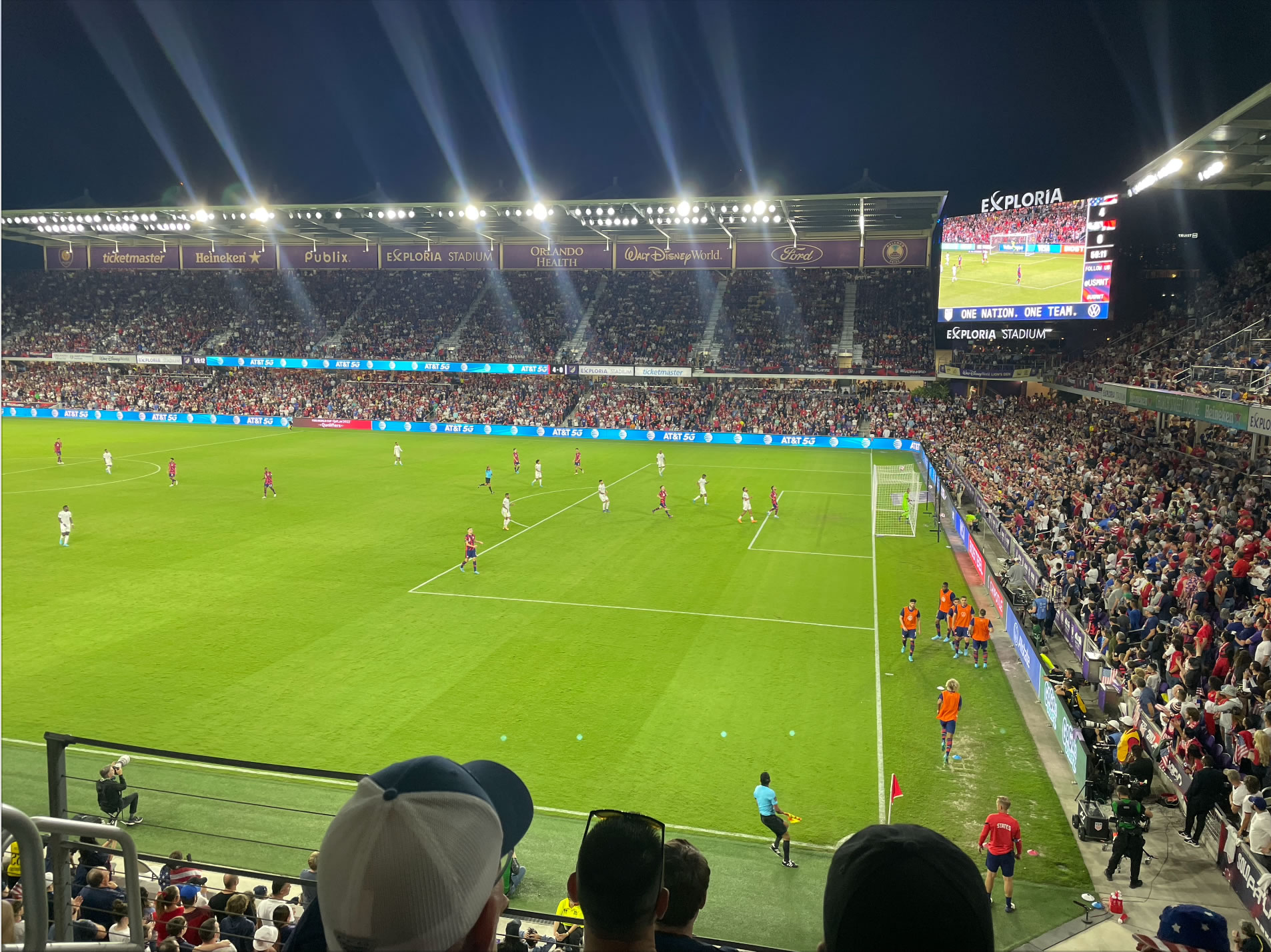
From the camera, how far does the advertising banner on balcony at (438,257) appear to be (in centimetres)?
7581

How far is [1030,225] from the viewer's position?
3969 centimetres

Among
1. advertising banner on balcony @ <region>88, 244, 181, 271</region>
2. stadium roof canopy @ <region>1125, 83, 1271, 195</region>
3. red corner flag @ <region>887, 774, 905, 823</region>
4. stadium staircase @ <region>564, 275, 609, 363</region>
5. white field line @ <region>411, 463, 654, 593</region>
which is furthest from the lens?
advertising banner on balcony @ <region>88, 244, 181, 271</region>

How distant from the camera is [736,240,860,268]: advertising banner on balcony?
6906 centimetres

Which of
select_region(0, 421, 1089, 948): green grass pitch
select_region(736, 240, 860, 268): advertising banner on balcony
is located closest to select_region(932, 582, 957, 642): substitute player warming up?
select_region(0, 421, 1089, 948): green grass pitch

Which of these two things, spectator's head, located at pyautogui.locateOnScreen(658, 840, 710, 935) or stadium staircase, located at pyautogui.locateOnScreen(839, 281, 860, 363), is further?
stadium staircase, located at pyautogui.locateOnScreen(839, 281, 860, 363)

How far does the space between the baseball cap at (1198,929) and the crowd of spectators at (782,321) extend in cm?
6005

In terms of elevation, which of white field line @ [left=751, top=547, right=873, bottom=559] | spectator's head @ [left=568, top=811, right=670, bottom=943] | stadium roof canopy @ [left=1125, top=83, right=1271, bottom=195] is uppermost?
stadium roof canopy @ [left=1125, top=83, right=1271, bottom=195]

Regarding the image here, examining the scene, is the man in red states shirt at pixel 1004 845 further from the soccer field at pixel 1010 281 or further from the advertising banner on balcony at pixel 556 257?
the advertising banner on balcony at pixel 556 257

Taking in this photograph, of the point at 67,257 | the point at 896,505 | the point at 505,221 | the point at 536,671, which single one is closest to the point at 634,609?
the point at 536,671

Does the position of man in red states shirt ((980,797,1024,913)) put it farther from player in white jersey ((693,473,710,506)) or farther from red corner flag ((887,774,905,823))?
player in white jersey ((693,473,710,506))

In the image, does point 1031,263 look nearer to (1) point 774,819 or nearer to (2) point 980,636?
(2) point 980,636

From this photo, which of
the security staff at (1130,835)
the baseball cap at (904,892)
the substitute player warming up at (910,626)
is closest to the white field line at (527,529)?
the substitute player warming up at (910,626)

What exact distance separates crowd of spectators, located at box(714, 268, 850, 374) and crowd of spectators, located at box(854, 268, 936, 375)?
6.37 feet

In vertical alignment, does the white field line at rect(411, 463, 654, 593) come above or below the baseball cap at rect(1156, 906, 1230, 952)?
below
